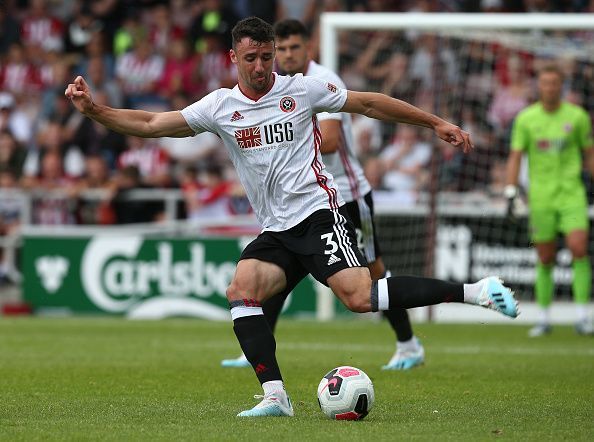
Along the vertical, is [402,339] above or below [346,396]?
below

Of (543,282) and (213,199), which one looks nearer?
(543,282)

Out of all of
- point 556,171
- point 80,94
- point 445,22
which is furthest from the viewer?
point 445,22


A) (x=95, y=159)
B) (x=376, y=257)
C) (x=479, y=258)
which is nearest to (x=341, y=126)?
(x=376, y=257)

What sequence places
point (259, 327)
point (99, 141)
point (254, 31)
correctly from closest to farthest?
point (254, 31) → point (259, 327) → point (99, 141)

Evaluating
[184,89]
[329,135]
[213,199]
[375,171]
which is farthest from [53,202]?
[329,135]

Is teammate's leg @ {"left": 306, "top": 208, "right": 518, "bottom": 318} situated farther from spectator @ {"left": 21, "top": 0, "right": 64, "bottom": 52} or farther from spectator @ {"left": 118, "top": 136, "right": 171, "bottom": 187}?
spectator @ {"left": 21, "top": 0, "right": 64, "bottom": 52}

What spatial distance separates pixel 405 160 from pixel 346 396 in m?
11.5

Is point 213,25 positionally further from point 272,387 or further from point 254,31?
point 272,387

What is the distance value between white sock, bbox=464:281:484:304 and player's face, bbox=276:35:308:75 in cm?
347

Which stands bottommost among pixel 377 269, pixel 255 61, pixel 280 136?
pixel 377 269

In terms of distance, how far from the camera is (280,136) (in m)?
7.14

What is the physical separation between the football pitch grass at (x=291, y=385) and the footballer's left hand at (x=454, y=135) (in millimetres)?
1542

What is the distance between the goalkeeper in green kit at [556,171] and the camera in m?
13.5

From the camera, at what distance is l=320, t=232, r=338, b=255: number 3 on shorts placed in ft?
23.2
